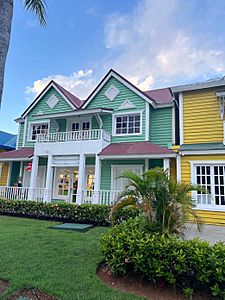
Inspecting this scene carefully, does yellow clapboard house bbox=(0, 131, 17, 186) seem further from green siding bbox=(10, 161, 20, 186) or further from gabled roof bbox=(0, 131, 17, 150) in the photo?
green siding bbox=(10, 161, 20, 186)

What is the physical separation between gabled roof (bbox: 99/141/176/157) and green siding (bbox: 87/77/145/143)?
1.63 feet

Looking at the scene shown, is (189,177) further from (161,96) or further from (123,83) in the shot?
(123,83)

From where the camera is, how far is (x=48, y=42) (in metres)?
13.1

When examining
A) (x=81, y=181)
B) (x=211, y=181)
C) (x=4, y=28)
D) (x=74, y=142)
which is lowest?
(x=81, y=181)

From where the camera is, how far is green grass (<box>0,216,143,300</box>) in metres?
3.44

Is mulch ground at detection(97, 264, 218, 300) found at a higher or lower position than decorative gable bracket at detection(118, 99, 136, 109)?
lower

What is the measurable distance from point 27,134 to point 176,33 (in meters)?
12.1

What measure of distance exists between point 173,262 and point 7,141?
21.1 m

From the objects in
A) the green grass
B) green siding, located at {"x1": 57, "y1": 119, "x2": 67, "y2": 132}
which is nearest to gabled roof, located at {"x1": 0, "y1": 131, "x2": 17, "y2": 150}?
green siding, located at {"x1": 57, "y1": 119, "x2": 67, "y2": 132}

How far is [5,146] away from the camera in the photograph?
18938 millimetres

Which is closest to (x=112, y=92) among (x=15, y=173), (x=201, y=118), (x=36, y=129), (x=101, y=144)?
(x=101, y=144)

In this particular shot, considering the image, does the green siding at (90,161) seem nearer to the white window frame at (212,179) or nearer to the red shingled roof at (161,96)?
the red shingled roof at (161,96)

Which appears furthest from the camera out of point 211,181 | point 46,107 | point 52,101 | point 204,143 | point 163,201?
point 46,107

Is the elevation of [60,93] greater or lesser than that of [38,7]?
greater
